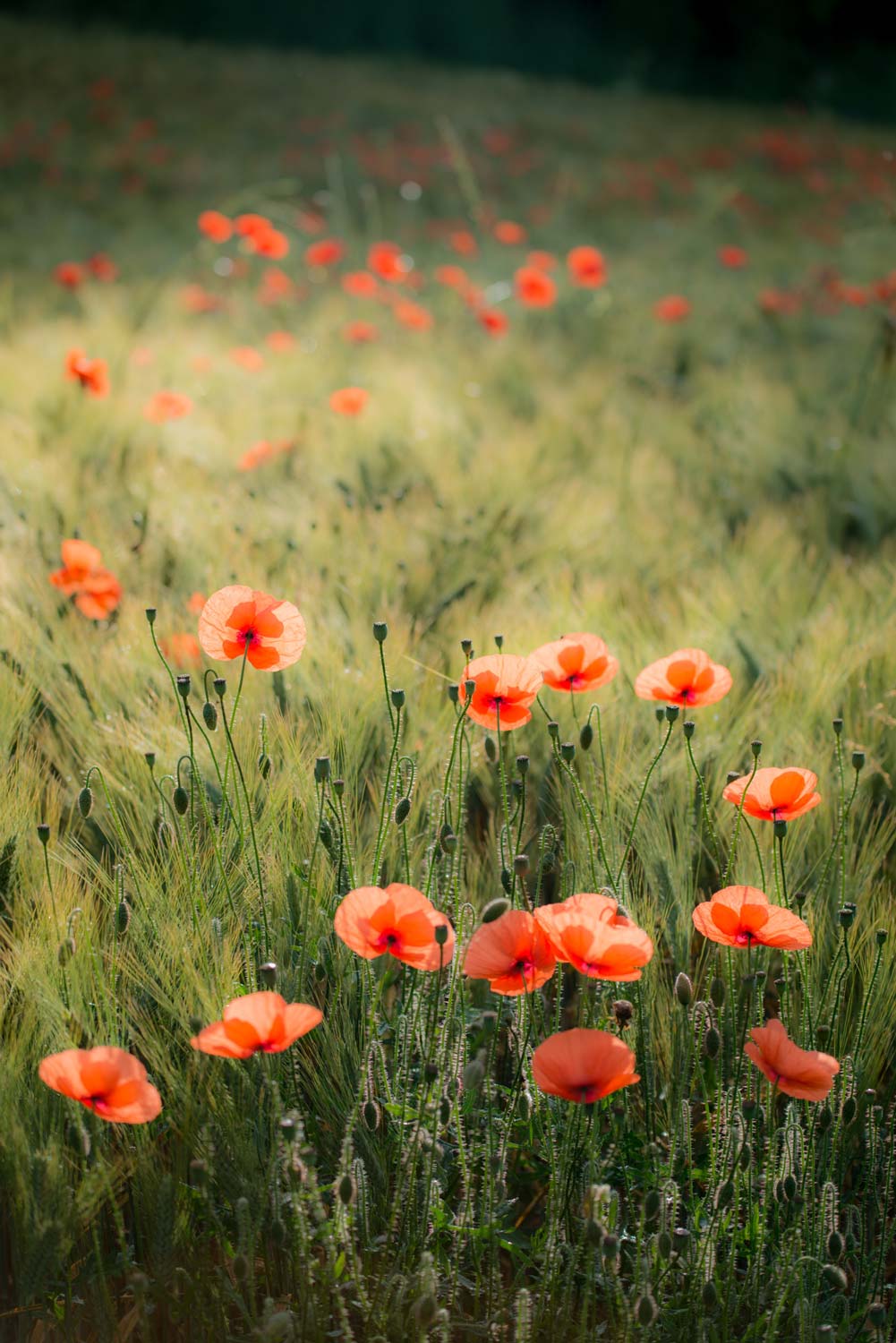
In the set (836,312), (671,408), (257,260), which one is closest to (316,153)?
(257,260)

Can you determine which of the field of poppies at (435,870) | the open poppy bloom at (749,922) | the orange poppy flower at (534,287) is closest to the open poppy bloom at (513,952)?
the field of poppies at (435,870)

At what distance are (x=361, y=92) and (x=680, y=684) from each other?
25.9 feet

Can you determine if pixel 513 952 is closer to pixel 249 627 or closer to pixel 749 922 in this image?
pixel 749 922

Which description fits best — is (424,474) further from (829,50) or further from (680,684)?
(829,50)

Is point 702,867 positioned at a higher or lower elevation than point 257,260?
higher

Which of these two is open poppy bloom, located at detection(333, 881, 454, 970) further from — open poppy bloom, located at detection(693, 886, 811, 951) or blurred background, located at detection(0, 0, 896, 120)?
blurred background, located at detection(0, 0, 896, 120)

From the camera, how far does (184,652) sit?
1179mm

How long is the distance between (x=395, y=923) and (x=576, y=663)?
300mm

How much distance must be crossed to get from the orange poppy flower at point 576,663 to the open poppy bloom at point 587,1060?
328mm

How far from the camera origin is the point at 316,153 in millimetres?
5949

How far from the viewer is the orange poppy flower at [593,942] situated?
68cm

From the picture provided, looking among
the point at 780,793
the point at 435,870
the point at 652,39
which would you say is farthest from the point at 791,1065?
the point at 652,39

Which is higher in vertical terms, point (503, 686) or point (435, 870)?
point (503, 686)

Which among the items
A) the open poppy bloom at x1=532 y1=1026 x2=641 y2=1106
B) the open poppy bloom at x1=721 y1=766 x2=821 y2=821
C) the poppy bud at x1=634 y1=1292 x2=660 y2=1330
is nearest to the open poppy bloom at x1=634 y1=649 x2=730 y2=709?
the open poppy bloom at x1=721 y1=766 x2=821 y2=821
